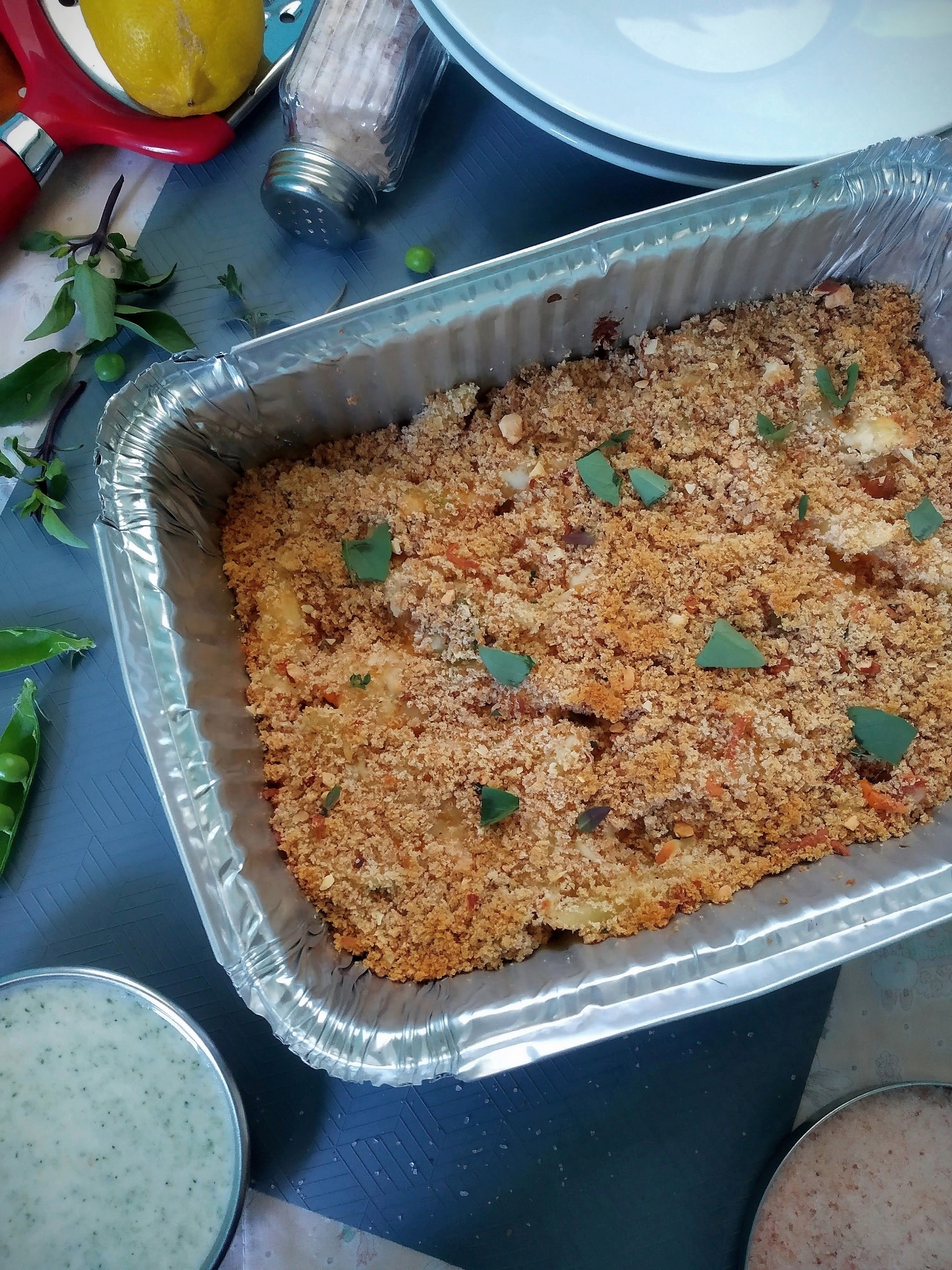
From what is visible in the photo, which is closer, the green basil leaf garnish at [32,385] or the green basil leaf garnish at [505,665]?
the green basil leaf garnish at [505,665]

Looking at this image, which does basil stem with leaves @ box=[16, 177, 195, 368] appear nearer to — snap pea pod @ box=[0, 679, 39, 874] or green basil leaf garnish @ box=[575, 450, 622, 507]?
snap pea pod @ box=[0, 679, 39, 874]

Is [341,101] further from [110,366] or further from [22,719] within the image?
[22,719]

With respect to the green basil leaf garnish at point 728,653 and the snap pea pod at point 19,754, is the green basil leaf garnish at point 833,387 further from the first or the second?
the snap pea pod at point 19,754

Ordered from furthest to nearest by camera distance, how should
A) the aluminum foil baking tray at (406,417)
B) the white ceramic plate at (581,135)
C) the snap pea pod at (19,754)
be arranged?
the snap pea pod at (19,754), the white ceramic plate at (581,135), the aluminum foil baking tray at (406,417)

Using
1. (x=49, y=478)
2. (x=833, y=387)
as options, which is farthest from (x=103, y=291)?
(x=833, y=387)

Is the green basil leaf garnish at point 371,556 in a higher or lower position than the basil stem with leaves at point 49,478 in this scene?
lower

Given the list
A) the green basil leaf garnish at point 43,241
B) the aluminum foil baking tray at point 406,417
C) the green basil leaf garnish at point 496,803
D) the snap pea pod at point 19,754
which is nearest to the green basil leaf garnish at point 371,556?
the aluminum foil baking tray at point 406,417
